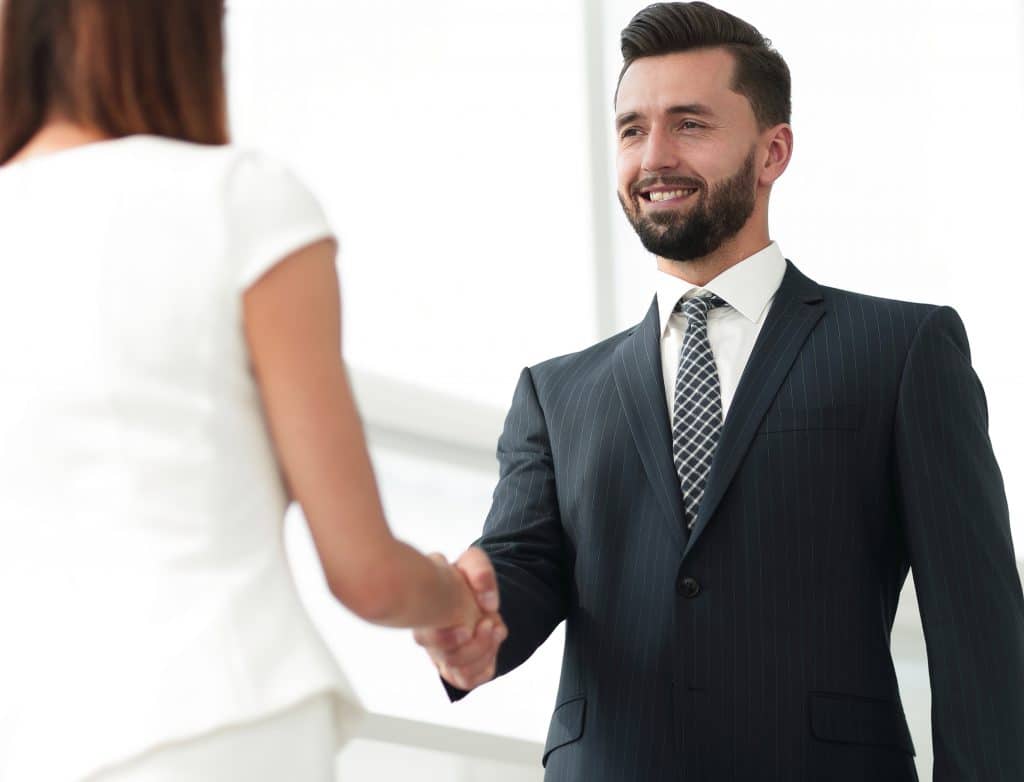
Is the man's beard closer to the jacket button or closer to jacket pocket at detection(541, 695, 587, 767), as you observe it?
the jacket button

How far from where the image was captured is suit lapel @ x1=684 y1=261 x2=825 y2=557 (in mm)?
2307

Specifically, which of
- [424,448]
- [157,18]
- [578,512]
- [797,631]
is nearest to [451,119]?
[424,448]

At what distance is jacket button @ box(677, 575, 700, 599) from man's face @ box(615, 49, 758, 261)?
59 centimetres

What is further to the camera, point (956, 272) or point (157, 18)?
point (956, 272)

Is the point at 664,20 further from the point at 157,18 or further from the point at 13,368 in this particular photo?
the point at 13,368

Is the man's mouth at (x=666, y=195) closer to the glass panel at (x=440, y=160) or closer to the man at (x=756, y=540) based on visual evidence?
the man at (x=756, y=540)

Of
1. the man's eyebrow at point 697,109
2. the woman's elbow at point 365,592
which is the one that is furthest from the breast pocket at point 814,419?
the woman's elbow at point 365,592

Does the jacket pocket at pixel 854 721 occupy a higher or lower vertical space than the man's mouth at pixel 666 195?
lower

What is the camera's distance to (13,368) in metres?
1.35

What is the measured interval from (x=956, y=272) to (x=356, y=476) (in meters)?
3.24

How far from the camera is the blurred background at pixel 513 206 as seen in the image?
335 cm

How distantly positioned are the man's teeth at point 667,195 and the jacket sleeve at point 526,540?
1.25 ft

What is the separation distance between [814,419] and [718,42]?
0.78 m

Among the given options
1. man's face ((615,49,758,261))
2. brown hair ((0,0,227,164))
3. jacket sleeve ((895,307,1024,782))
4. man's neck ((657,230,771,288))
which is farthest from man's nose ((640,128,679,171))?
brown hair ((0,0,227,164))
